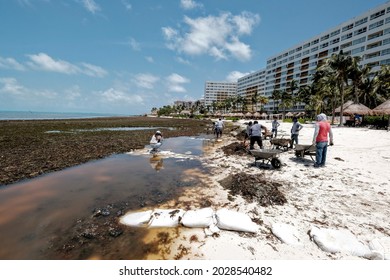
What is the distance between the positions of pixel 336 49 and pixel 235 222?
8498 cm

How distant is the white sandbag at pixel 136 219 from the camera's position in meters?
4.57

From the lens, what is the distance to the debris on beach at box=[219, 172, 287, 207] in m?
5.52

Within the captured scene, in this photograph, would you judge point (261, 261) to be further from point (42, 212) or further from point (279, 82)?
point (279, 82)

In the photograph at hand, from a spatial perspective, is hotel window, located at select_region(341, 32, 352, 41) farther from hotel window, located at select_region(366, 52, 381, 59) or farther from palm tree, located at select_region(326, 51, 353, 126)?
palm tree, located at select_region(326, 51, 353, 126)

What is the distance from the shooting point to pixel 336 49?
67312mm

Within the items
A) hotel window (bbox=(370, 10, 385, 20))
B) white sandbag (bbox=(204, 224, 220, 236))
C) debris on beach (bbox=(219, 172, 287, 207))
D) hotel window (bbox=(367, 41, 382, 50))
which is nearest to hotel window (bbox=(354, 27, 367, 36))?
hotel window (bbox=(370, 10, 385, 20))

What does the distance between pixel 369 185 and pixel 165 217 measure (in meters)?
6.74

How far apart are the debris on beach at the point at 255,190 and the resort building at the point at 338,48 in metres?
40.3

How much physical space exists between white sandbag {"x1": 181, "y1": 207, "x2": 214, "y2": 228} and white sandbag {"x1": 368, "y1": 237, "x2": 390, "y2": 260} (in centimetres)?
296

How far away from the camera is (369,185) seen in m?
6.58

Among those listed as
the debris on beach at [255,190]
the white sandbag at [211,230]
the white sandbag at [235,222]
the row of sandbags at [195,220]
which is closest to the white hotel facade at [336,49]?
the debris on beach at [255,190]

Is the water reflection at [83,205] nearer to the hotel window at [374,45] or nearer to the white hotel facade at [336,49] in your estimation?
the white hotel facade at [336,49]

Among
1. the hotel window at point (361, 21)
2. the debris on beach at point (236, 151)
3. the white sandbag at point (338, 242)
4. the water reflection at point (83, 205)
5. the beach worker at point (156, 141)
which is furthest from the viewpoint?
the hotel window at point (361, 21)

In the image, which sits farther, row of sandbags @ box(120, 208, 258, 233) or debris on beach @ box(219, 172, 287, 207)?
debris on beach @ box(219, 172, 287, 207)
